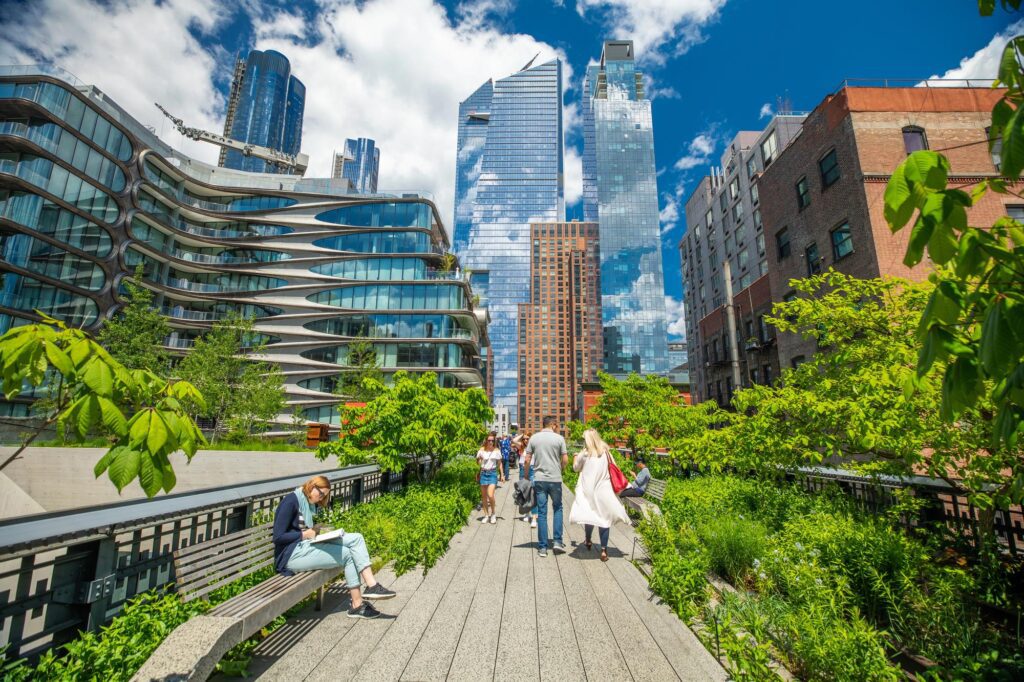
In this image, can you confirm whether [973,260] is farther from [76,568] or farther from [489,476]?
[489,476]

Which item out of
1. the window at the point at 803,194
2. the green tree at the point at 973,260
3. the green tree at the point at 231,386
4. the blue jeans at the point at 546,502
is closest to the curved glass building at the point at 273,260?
the green tree at the point at 231,386

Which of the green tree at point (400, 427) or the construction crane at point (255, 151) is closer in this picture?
the green tree at point (400, 427)

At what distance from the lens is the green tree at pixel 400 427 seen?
10.6 meters

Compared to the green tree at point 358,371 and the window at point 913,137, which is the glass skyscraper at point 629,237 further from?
the window at point 913,137

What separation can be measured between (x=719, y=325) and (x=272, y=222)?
49.3m

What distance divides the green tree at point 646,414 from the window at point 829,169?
11575 millimetres

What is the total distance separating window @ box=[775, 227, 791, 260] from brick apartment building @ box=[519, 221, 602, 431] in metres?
127

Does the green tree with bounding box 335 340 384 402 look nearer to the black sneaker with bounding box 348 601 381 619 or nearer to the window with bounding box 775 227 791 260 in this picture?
the window with bounding box 775 227 791 260

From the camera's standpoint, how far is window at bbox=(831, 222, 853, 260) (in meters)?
19.5

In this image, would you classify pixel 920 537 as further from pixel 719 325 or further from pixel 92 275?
pixel 92 275

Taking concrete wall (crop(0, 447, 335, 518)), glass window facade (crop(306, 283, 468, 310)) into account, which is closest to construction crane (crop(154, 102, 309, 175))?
glass window facade (crop(306, 283, 468, 310))

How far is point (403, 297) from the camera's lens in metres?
51.2

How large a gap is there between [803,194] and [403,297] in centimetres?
3855

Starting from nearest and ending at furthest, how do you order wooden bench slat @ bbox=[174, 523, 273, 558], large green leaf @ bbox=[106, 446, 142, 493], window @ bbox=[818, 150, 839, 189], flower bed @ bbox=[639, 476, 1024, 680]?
1. large green leaf @ bbox=[106, 446, 142, 493]
2. flower bed @ bbox=[639, 476, 1024, 680]
3. wooden bench slat @ bbox=[174, 523, 273, 558]
4. window @ bbox=[818, 150, 839, 189]
